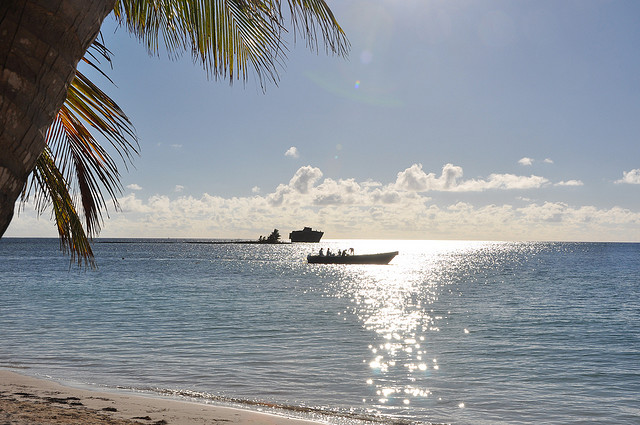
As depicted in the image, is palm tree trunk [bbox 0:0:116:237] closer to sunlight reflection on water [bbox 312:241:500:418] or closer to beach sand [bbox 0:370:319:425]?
beach sand [bbox 0:370:319:425]

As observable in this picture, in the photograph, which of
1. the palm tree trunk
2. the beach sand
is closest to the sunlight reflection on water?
the beach sand

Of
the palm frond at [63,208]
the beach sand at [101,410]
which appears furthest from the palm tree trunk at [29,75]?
the beach sand at [101,410]

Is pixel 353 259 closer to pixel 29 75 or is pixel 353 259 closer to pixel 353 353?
pixel 353 353

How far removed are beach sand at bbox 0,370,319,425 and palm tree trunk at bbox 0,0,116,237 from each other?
6429 mm

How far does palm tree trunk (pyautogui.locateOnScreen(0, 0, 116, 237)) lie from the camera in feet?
5.45

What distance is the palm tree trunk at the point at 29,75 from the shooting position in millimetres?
1662

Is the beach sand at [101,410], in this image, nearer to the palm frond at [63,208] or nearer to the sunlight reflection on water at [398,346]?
the sunlight reflection on water at [398,346]

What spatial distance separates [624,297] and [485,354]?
2804 cm

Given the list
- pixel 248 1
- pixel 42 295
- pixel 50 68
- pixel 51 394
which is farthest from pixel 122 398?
pixel 42 295

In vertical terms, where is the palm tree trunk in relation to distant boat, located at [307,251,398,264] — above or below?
above

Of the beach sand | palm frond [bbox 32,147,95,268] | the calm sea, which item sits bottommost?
the calm sea

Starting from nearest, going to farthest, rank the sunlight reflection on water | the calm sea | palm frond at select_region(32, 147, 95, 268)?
palm frond at select_region(32, 147, 95, 268) < the calm sea < the sunlight reflection on water

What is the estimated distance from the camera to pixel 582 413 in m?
10.8

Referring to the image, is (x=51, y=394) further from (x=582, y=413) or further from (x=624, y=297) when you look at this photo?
(x=624, y=297)
